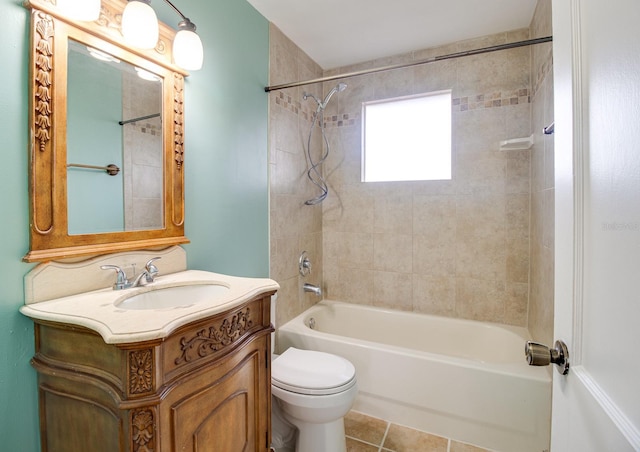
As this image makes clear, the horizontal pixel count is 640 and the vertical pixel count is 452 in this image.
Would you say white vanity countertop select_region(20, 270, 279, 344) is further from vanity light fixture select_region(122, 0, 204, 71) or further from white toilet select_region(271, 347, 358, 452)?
vanity light fixture select_region(122, 0, 204, 71)

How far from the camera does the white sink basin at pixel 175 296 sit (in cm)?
112

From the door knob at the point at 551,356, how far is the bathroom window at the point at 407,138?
1823 mm

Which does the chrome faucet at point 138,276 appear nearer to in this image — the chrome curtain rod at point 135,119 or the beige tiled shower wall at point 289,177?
the chrome curtain rod at point 135,119

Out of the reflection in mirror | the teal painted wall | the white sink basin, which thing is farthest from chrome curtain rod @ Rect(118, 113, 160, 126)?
the white sink basin

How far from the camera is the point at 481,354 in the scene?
2186mm

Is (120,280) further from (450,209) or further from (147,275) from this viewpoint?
(450,209)

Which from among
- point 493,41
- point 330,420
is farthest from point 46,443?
point 493,41

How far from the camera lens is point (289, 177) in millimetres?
2219

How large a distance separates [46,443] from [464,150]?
2.58m

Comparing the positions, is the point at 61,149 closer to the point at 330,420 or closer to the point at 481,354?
the point at 330,420

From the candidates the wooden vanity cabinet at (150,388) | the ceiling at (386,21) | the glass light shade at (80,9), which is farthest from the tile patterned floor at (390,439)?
the ceiling at (386,21)

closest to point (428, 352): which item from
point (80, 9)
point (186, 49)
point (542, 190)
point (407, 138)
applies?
point (542, 190)

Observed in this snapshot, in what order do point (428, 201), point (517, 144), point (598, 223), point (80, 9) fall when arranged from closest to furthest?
point (598, 223) → point (80, 9) → point (517, 144) → point (428, 201)

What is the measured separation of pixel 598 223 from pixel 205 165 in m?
1.48
